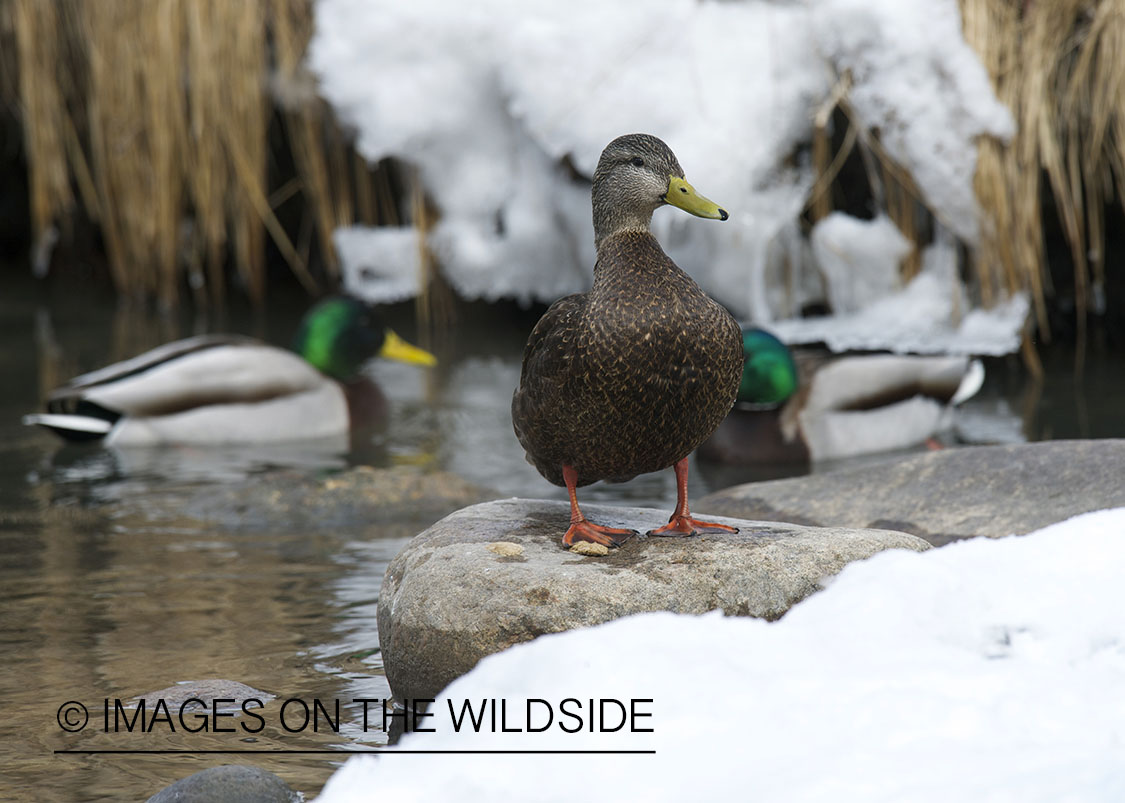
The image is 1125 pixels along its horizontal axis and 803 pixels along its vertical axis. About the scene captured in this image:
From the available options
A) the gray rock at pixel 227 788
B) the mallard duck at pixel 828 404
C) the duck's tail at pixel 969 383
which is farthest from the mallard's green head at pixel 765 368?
the gray rock at pixel 227 788

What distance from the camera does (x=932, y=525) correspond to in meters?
4.18

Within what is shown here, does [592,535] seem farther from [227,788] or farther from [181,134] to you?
[181,134]

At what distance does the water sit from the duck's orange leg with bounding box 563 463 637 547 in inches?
24.1

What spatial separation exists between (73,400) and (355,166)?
296 cm

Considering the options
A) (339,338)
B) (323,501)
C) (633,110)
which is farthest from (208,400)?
(633,110)

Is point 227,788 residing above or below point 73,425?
below

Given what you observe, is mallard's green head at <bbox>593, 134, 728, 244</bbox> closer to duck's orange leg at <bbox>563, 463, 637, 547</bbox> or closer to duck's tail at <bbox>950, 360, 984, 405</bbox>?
duck's orange leg at <bbox>563, 463, 637, 547</bbox>

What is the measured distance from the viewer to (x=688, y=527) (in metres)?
3.39

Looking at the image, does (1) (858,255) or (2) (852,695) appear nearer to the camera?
(2) (852,695)

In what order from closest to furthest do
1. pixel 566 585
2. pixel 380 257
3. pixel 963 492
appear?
pixel 566 585
pixel 963 492
pixel 380 257

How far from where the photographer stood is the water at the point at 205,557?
126 inches

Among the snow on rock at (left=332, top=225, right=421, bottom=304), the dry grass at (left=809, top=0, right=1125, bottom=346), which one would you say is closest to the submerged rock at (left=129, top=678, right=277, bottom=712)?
the dry grass at (left=809, top=0, right=1125, bottom=346)

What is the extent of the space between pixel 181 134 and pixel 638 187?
621cm

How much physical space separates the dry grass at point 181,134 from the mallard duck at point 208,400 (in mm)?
1764
